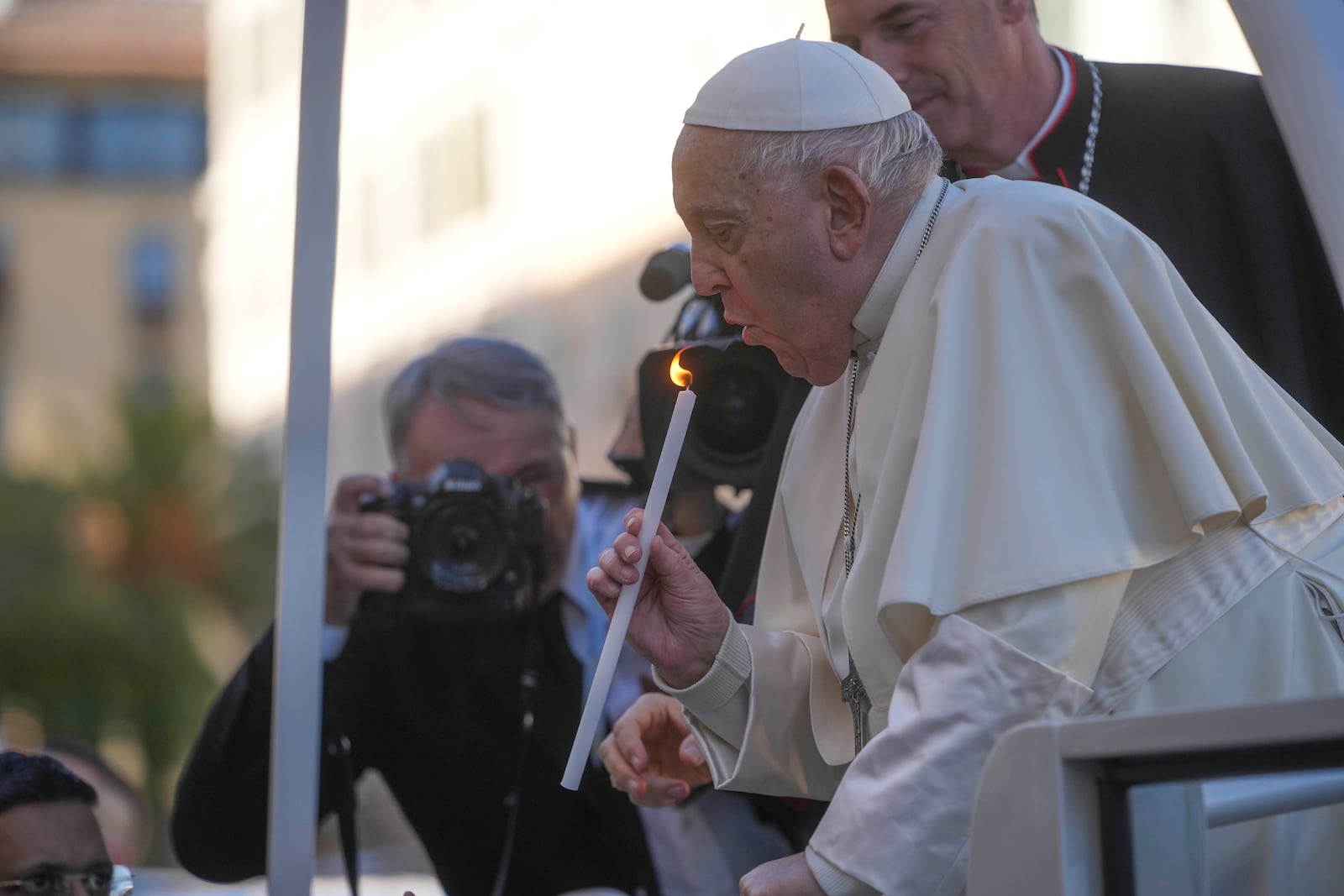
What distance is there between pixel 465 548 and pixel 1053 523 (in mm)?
1701

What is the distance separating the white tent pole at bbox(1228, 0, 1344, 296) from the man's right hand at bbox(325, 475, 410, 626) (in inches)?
70.8

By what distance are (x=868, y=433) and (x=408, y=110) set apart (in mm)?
23639

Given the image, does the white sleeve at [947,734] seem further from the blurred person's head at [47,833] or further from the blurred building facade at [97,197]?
the blurred building facade at [97,197]

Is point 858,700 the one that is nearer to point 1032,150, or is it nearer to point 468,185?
point 1032,150

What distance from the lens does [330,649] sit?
133 inches

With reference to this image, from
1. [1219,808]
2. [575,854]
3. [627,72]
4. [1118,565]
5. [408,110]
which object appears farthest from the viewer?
[408,110]

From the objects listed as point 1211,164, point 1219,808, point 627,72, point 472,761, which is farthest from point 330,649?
point 627,72

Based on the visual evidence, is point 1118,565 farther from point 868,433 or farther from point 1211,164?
point 1211,164

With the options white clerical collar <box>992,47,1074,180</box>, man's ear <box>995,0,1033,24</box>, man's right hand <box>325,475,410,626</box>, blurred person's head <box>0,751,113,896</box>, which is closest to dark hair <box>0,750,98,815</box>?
blurred person's head <box>0,751,113,896</box>

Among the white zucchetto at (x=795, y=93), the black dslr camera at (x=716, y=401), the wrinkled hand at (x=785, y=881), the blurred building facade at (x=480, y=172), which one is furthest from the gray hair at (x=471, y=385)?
the wrinkled hand at (x=785, y=881)

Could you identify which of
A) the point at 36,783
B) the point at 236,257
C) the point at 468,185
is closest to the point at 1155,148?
the point at 36,783

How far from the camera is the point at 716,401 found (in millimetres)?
3053

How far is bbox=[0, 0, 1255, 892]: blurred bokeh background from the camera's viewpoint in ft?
30.8

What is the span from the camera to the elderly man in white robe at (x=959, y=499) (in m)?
1.72
